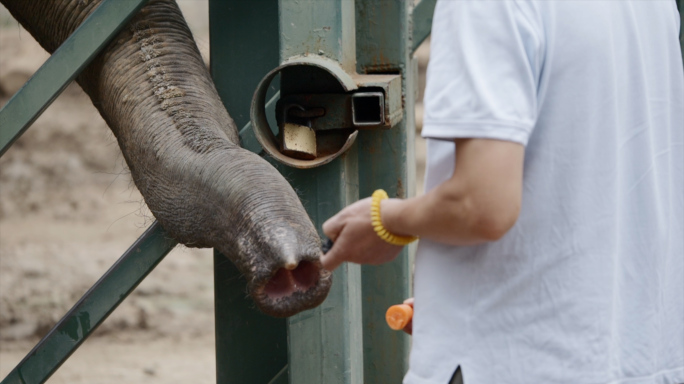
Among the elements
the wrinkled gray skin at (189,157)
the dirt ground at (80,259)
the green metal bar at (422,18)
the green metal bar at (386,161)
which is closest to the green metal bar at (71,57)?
the wrinkled gray skin at (189,157)

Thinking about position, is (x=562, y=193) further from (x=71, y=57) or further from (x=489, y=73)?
(x=71, y=57)

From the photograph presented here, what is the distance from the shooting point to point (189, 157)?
5.20 feet

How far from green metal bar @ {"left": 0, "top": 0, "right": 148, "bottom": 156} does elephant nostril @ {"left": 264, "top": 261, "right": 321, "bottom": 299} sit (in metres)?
0.54

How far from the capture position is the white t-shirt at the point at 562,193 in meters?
0.92

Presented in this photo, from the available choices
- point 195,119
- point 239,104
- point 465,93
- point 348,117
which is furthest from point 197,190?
point 465,93

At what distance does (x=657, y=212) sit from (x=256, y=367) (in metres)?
1.14

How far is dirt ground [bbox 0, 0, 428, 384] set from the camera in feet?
13.4

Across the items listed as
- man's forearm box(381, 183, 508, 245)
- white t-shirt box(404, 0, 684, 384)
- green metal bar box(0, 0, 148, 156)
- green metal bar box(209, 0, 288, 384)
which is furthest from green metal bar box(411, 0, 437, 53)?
man's forearm box(381, 183, 508, 245)

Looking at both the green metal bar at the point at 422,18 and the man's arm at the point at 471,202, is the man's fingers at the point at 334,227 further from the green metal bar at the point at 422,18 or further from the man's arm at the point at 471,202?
the green metal bar at the point at 422,18

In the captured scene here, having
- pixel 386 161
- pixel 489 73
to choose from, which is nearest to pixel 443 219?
pixel 489 73

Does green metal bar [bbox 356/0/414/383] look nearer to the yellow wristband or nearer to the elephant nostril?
the elephant nostril

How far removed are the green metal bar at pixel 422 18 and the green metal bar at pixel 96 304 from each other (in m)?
0.69

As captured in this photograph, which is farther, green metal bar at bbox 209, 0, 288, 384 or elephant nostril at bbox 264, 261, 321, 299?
green metal bar at bbox 209, 0, 288, 384

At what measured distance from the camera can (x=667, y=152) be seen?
1.08 m
